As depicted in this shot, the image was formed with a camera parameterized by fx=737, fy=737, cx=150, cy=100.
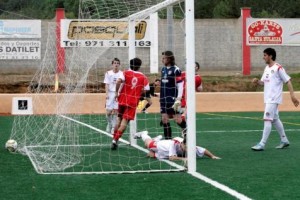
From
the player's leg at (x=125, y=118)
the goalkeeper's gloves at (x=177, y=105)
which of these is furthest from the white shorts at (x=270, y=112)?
the player's leg at (x=125, y=118)

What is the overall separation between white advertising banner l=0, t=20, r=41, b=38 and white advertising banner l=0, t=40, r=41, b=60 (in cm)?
34

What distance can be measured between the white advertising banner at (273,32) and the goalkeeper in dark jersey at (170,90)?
82.0 ft

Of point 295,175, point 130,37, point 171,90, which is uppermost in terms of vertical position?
point 130,37

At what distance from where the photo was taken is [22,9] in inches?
1937

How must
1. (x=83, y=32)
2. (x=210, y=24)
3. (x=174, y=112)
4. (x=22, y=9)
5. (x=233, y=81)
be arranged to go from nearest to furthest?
(x=174, y=112), (x=83, y=32), (x=233, y=81), (x=210, y=24), (x=22, y=9)

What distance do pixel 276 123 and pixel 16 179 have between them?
6.18m

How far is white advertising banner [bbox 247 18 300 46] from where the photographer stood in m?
38.6

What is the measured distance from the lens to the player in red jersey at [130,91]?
46.8 feet

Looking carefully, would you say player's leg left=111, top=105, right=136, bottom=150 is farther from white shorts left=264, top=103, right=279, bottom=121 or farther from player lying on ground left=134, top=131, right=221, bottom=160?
white shorts left=264, top=103, right=279, bottom=121

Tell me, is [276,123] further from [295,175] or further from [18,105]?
[18,105]

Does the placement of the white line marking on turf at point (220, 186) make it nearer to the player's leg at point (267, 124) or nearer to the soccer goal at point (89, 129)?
the soccer goal at point (89, 129)

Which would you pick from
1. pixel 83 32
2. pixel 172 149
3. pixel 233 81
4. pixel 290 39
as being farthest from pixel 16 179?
pixel 290 39

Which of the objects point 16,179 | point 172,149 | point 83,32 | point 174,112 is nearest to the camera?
point 16,179

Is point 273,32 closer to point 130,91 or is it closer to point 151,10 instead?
point 130,91
